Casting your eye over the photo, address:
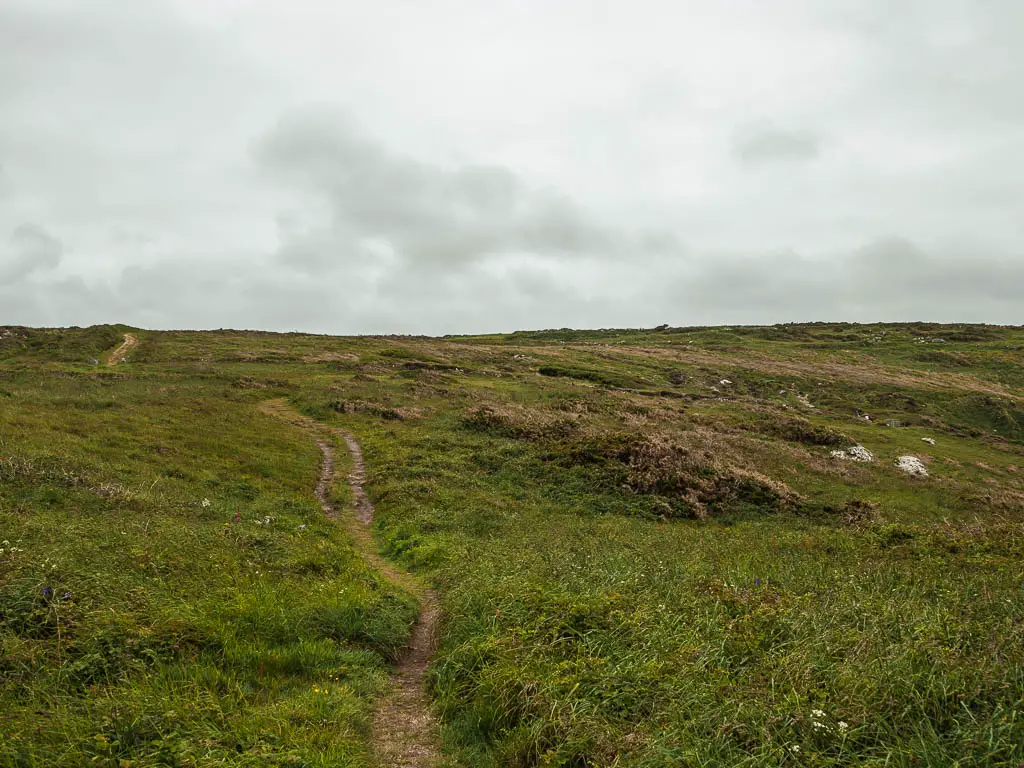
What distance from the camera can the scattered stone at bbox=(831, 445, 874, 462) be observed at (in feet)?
125

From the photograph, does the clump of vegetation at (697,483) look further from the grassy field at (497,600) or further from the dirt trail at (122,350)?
the dirt trail at (122,350)

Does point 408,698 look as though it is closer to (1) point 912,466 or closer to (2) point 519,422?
(2) point 519,422

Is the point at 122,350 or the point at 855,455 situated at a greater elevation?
the point at 122,350

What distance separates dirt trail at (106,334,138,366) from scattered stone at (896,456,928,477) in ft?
225

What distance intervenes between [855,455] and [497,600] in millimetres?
38293

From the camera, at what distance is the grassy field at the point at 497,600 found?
551 centimetres

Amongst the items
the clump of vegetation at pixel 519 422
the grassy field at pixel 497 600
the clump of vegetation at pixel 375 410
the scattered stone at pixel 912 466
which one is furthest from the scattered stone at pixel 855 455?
the clump of vegetation at pixel 375 410

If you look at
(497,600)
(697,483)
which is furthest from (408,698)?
(697,483)

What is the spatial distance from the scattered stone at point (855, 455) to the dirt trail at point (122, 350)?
212ft

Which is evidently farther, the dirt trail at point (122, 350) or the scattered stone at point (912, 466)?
the dirt trail at point (122, 350)

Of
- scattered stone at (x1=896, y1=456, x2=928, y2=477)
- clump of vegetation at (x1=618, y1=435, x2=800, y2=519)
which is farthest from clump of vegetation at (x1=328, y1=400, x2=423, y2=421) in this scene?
scattered stone at (x1=896, y1=456, x2=928, y2=477)

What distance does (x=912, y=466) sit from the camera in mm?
37531

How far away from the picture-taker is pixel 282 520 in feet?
52.9

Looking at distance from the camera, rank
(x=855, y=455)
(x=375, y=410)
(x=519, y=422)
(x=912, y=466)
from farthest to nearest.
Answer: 1. (x=855, y=455)
2. (x=375, y=410)
3. (x=912, y=466)
4. (x=519, y=422)
